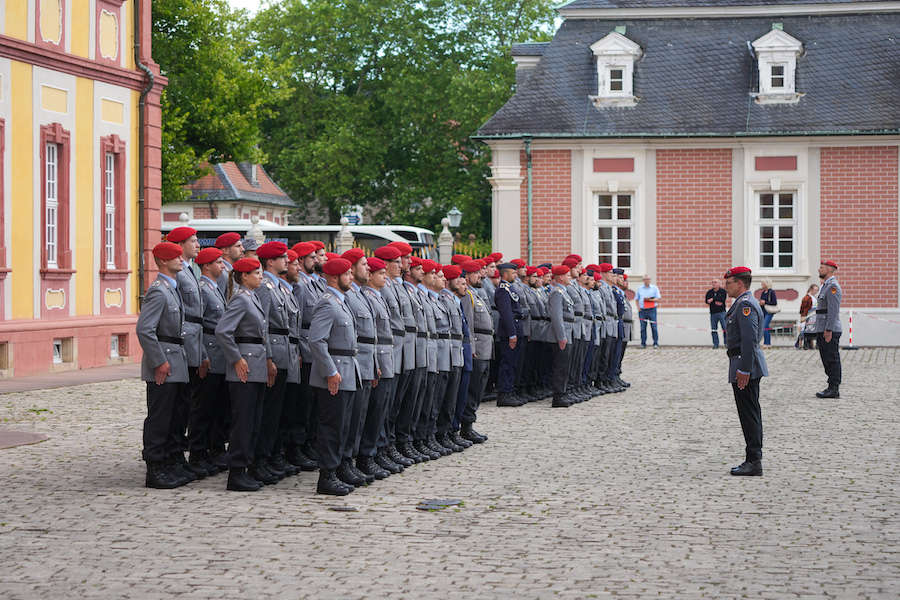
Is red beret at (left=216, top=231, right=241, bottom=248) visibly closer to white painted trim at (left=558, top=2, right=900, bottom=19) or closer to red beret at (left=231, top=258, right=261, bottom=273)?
red beret at (left=231, top=258, right=261, bottom=273)

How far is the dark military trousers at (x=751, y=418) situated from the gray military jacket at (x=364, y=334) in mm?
3010

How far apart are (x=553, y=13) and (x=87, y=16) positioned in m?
31.3

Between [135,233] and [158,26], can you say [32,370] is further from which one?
[158,26]

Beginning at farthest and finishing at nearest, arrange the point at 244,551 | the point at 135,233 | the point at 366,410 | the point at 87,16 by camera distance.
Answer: the point at 135,233
the point at 87,16
the point at 366,410
the point at 244,551

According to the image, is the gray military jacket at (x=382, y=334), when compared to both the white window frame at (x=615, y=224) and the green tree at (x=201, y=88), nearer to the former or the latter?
the white window frame at (x=615, y=224)

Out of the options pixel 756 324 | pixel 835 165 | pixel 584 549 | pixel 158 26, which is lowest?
pixel 584 549

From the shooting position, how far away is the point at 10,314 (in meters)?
20.4

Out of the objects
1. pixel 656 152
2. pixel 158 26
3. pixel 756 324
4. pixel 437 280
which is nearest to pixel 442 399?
pixel 437 280

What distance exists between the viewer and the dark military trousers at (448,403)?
12.8m

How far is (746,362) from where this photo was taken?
1149 centimetres

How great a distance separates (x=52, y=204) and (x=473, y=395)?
10.7 m

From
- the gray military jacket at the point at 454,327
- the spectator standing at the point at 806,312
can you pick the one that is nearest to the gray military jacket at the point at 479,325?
the gray military jacket at the point at 454,327

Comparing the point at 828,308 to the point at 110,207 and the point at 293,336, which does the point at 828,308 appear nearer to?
the point at 293,336

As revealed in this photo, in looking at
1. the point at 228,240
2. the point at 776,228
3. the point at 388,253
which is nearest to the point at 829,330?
the point at 388,253
